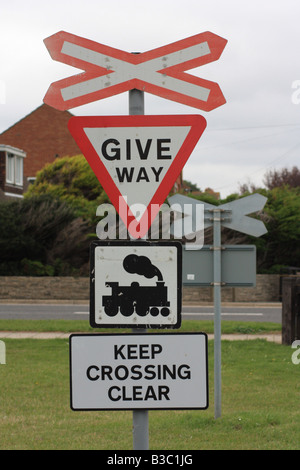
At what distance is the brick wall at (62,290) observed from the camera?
28703mm

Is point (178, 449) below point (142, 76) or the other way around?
below

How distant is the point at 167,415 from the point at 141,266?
17.5 ft

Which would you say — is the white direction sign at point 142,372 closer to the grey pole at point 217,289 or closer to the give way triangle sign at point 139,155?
the give way triangle sign at point 139,155

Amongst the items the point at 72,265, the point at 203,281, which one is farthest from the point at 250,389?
the point at 72,265

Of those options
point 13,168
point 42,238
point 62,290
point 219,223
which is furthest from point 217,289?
point 13,168

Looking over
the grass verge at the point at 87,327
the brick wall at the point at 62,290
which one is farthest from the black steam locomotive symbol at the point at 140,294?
the brick wall at the point at 62,290

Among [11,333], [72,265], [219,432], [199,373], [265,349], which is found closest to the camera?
[199,373]

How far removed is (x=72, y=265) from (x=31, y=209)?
3055mm

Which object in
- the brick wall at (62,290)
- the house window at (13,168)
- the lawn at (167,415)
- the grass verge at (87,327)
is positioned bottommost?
the lawn at (167,415)

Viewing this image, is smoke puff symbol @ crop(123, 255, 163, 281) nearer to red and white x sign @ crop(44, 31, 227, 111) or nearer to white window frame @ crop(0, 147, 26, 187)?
red and white x sign @ crop(44, 31, 227, 111)

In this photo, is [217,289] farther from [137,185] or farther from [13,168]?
[13,168]

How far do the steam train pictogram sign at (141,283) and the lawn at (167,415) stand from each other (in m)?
3.41
